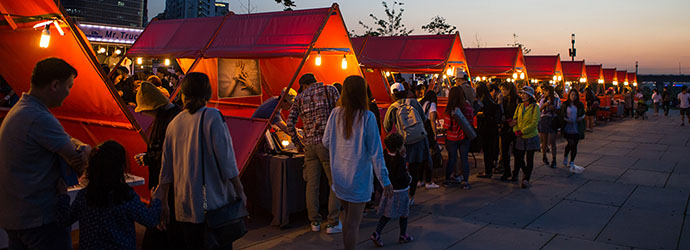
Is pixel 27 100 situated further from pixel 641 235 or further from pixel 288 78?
pixel 288 78

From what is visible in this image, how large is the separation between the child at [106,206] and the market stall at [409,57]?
10464 millimetres

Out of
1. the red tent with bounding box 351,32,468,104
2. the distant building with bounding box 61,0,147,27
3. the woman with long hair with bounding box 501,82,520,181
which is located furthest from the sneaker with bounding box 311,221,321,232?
the distant building with bounding box 61,0,147,27

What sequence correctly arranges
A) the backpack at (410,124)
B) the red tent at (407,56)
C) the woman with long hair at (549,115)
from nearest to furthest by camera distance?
the backpack at (410,124) < the woman with long hair at (549,115) < the red tent at (407,56)

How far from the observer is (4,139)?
284cm

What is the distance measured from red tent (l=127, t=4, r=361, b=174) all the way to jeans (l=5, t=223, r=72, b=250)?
3.34m

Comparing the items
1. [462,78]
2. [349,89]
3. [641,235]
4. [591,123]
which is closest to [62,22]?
[349,89]

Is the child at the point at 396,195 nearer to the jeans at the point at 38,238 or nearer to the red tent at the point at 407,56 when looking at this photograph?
the jeans at the point at 38,238

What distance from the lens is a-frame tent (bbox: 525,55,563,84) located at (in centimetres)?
2420

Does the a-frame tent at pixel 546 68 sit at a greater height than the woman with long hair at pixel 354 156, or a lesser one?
greater

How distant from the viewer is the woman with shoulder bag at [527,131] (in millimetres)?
8586

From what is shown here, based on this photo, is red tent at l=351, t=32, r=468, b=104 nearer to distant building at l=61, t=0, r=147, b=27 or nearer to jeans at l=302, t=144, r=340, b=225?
jeans at l=302, t=144, r=340, b=225

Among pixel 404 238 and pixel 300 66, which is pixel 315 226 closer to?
pixel 404 238

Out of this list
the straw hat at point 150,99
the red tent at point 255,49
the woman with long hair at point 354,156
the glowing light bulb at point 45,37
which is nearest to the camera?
the straw hat at point 150,99

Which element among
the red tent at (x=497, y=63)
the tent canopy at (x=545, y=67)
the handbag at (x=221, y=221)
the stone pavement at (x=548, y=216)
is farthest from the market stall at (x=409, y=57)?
the tent canopy at (x=545, y=67)
